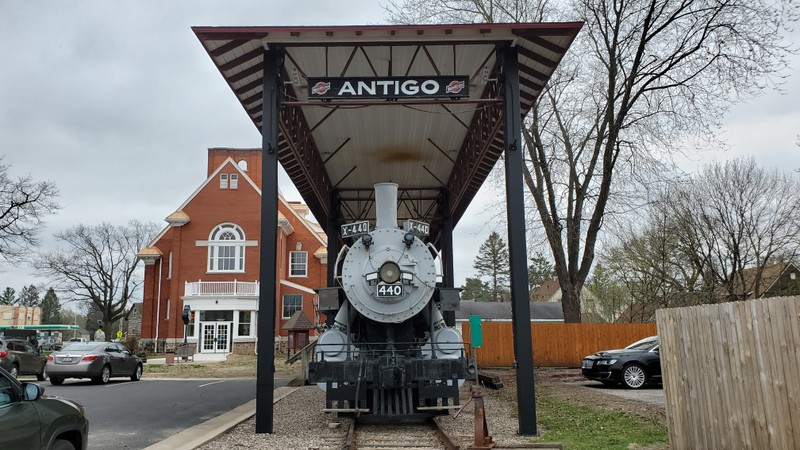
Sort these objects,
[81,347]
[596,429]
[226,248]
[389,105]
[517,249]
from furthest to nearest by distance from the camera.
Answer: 1. [226,248]
2. [81,347]
3. [389,105]
4. [517,249]
5. [596,429]

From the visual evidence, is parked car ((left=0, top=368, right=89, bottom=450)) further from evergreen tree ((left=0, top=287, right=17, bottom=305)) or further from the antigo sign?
evergreen tree ((left=0, top=287, right=17, bottom=305))

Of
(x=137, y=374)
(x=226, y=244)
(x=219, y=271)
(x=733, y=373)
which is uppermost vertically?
(x=226, y=244)

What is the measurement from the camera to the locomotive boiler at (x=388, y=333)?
9352mm

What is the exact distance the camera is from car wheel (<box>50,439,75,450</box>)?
17.0 feet

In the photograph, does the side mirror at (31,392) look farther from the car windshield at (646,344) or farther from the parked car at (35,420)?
the car windshield at (646,344)

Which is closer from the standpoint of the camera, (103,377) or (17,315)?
(103,377)

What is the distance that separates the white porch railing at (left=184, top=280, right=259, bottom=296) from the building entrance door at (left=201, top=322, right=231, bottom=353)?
1.90 metres

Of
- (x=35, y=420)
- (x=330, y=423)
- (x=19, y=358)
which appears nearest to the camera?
(x=35, y=420)

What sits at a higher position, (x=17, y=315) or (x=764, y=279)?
(x=17, y=315)

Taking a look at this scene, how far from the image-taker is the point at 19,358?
2027cm

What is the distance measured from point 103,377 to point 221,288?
18.4 meters

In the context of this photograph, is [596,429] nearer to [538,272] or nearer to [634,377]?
[634,377]

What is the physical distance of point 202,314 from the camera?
37594 millimetres

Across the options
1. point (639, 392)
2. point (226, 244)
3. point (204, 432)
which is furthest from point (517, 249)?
point (226, 244)
